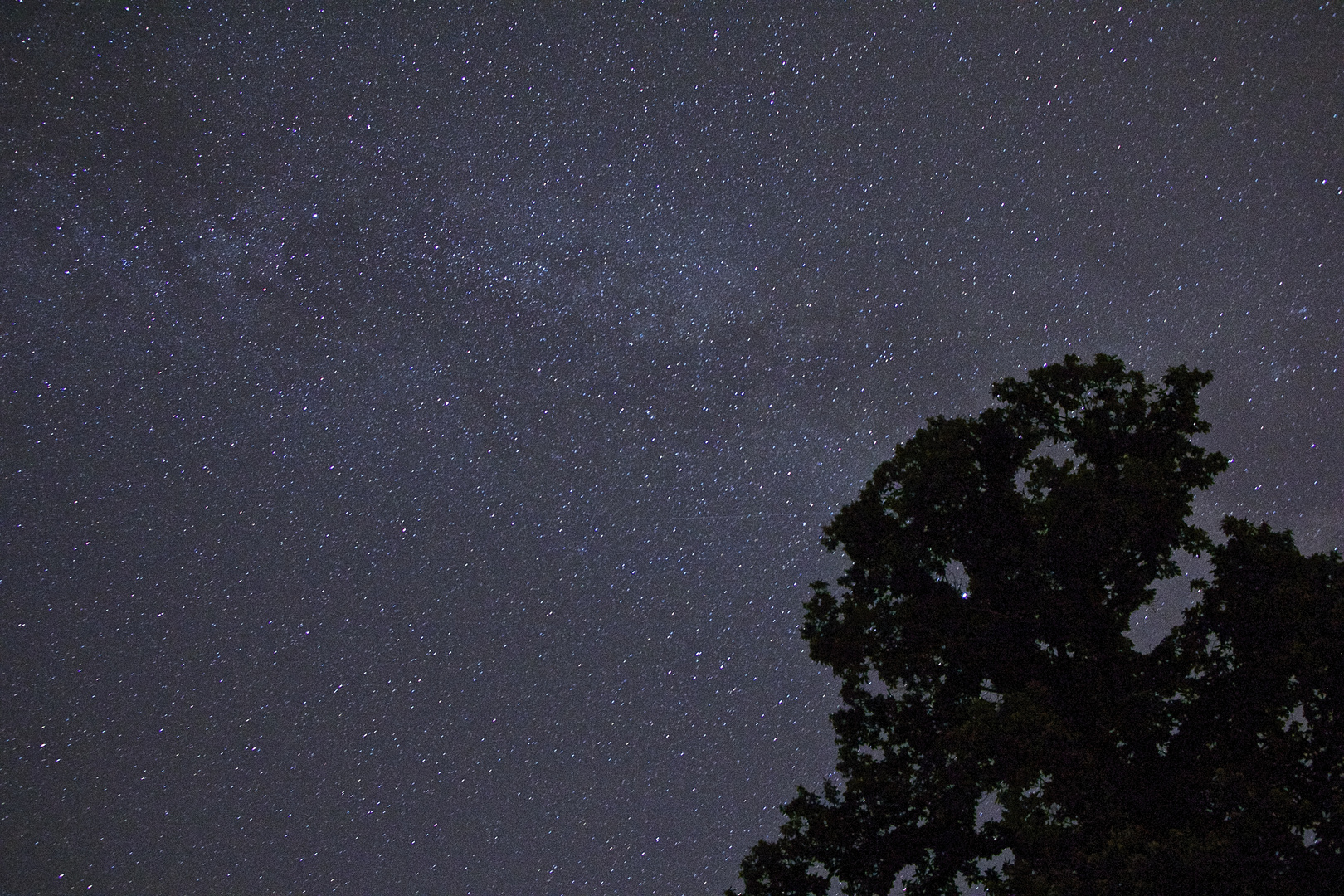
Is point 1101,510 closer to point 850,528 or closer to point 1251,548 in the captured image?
point 1251,548

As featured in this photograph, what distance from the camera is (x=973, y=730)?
7.89m

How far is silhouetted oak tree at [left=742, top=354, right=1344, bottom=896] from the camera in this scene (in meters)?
7.13

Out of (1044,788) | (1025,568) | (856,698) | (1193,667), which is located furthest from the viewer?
(856,698)

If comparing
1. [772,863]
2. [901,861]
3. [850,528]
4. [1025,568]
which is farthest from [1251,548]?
[772,863]

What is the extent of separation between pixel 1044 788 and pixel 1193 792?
1362mm

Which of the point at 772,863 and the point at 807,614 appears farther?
the point at 807,614

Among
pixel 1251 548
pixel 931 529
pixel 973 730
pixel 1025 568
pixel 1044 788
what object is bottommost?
pixel 1044 788

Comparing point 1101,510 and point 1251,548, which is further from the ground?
point 1101,510

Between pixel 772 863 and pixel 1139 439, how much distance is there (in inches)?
240

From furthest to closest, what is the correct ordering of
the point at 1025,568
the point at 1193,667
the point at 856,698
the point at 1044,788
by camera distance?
the point at 856,698 → the point at 1025,568 → the point at 1193,667 → the point at 1044,788

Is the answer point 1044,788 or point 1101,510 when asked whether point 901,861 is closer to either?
point 1044,788

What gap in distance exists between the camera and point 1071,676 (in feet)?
28.5

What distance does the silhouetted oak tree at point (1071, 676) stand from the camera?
281 inches

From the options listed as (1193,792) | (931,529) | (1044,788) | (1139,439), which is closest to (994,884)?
(1044,788)
